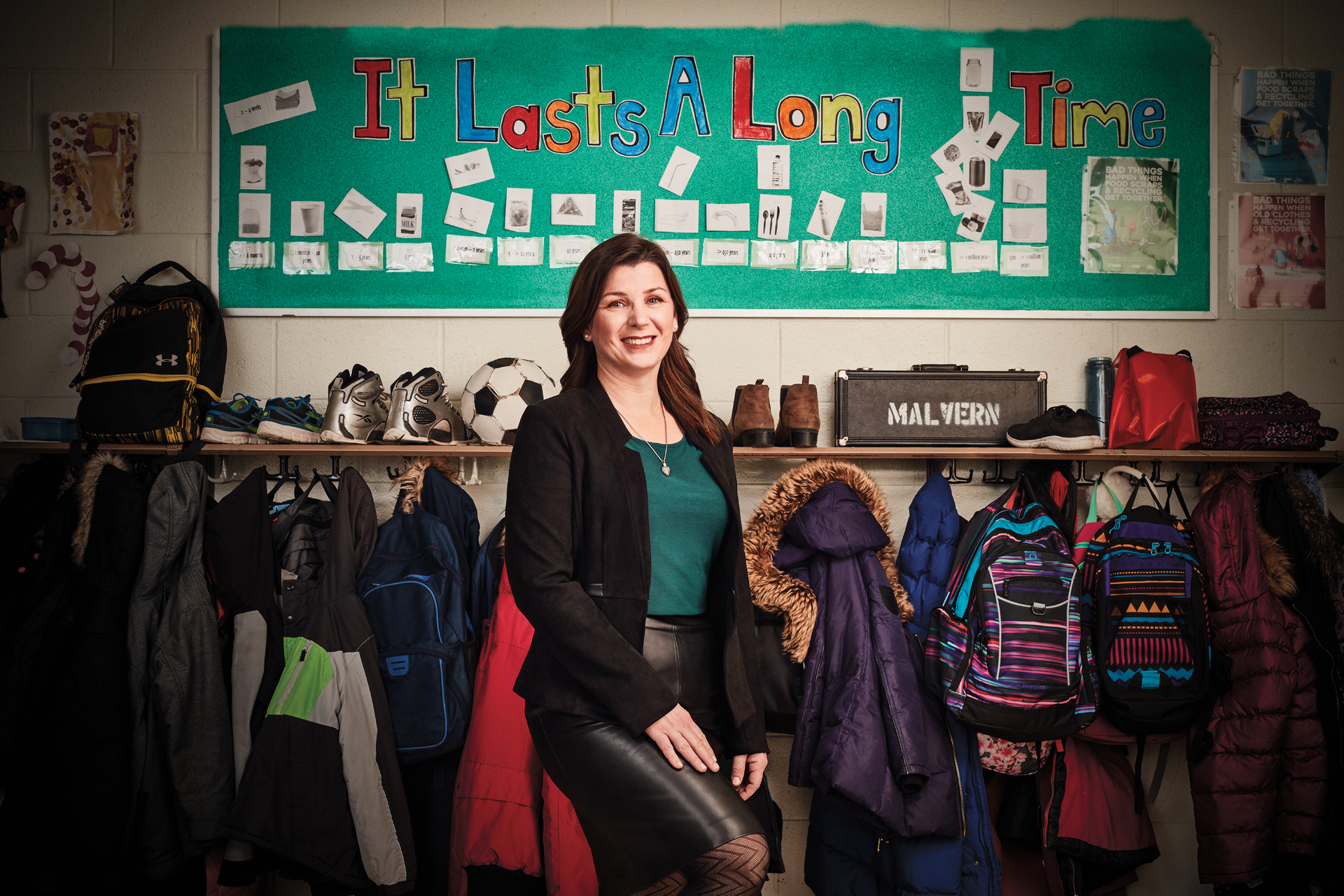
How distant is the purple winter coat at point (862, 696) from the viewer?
1.92m

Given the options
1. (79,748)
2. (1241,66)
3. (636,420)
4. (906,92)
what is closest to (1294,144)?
(1241,66)

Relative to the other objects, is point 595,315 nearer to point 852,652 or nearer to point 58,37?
point 852,652

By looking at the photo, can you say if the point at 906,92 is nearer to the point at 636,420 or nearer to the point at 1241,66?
the point at 1241,66

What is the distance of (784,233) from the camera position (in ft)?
8.19

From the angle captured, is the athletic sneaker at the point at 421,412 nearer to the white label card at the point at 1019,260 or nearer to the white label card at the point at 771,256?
the white label card at the point at 771,256

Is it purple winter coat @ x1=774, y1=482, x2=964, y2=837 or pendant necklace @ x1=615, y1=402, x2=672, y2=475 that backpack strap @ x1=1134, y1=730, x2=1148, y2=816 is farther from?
pendant necklace @ x1=615, y1=402, x2=672, y2=475

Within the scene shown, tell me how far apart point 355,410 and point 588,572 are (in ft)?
4.19

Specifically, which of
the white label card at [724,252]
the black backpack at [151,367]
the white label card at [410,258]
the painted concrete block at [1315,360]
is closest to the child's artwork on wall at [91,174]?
the black backpack at [151,367]

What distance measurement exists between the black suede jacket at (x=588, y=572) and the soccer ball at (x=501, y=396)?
0.86 m

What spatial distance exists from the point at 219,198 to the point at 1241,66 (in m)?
3.29

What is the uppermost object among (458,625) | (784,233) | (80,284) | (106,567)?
(784,233)

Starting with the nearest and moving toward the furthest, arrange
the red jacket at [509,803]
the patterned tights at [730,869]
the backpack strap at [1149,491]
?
1. the patterned tights at [730,869]
2. the red jacket at [509,803]
3. the backpack strap at [1149,491]

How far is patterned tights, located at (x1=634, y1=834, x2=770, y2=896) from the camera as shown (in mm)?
1175

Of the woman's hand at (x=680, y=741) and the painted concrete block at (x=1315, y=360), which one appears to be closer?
the woman's hand at (x=680, y=741)
